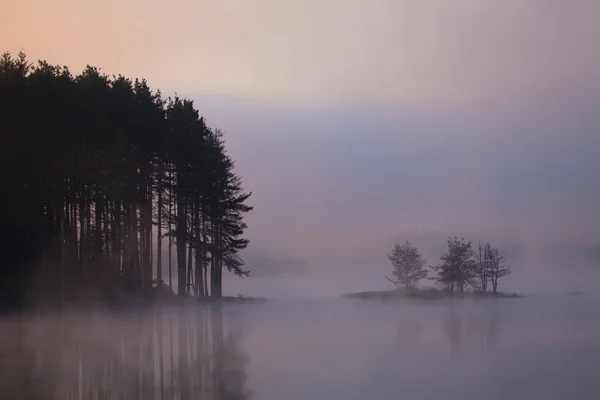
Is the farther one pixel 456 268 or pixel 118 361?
pixel 456 268

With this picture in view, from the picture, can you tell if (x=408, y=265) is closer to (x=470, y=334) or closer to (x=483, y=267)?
(x=483, y=267)

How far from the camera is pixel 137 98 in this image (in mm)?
38312

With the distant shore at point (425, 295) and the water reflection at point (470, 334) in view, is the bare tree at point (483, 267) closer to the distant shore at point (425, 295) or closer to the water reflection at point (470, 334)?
the distant shore at point (425, 295)

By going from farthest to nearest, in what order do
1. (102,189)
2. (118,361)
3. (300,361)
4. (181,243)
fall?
(181,243) < (102,189) < (300,361) < (118,361)

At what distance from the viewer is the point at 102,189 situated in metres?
35.0

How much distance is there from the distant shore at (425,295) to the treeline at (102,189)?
12997 millimetres

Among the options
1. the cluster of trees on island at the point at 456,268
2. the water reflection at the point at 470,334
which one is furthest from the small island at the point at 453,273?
the water reflection at the point at 470,334

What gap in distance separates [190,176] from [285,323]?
16374 millimetres

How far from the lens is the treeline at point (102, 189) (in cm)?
3000

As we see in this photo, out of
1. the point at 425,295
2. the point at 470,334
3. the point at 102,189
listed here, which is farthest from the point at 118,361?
the point at 425,295

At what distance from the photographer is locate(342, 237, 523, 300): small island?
5472cm

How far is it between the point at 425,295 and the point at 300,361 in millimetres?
39550

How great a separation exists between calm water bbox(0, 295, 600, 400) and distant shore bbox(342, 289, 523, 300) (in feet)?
89.3

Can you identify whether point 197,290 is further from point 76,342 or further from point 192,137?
point 76,342
